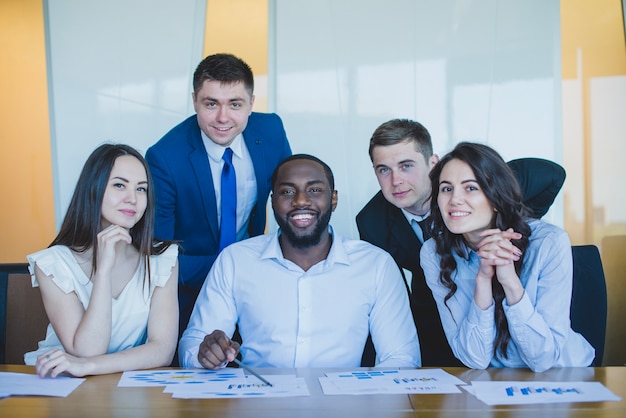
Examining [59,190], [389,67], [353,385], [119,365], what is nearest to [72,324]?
[119,365]

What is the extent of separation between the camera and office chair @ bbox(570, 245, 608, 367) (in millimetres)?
2549

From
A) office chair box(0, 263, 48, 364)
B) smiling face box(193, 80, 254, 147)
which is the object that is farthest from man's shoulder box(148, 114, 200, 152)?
office chair box(0, 263, 48, 364)

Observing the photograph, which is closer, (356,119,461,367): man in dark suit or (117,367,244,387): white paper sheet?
(117,367,244,387): white paper sheet

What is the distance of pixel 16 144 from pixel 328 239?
9.82ft

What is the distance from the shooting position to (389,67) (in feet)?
13.9

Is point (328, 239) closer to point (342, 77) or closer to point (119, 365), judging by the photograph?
point (119, 365)

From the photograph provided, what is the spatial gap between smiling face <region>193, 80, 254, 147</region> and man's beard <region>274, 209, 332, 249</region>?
22.5 inches

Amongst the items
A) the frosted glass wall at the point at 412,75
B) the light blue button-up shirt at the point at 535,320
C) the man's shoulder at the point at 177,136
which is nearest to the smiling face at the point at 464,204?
the light blue button-up shirt at the point at 535,320

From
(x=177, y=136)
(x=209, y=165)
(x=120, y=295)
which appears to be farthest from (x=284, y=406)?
(x=177, y=136)

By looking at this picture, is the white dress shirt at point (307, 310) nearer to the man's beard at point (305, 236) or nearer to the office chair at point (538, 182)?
the man's beard at point (305, 236)

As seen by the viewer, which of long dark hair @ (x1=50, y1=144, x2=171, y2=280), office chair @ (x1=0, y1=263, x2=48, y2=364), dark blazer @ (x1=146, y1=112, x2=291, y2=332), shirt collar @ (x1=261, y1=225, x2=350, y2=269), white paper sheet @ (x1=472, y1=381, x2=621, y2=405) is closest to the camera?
white paper sheet @ (x1=472, y1=381, x2=621, y2=405)

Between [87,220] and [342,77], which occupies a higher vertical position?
[342,77]

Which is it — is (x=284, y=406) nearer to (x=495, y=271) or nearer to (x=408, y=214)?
(x=495, y=271)

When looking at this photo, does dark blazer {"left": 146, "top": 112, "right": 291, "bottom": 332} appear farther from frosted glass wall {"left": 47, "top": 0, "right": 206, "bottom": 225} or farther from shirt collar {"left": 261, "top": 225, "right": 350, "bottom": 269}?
frosted glass wall {"left": 47, "top": 0, "right": 206, "bottom": 225}
